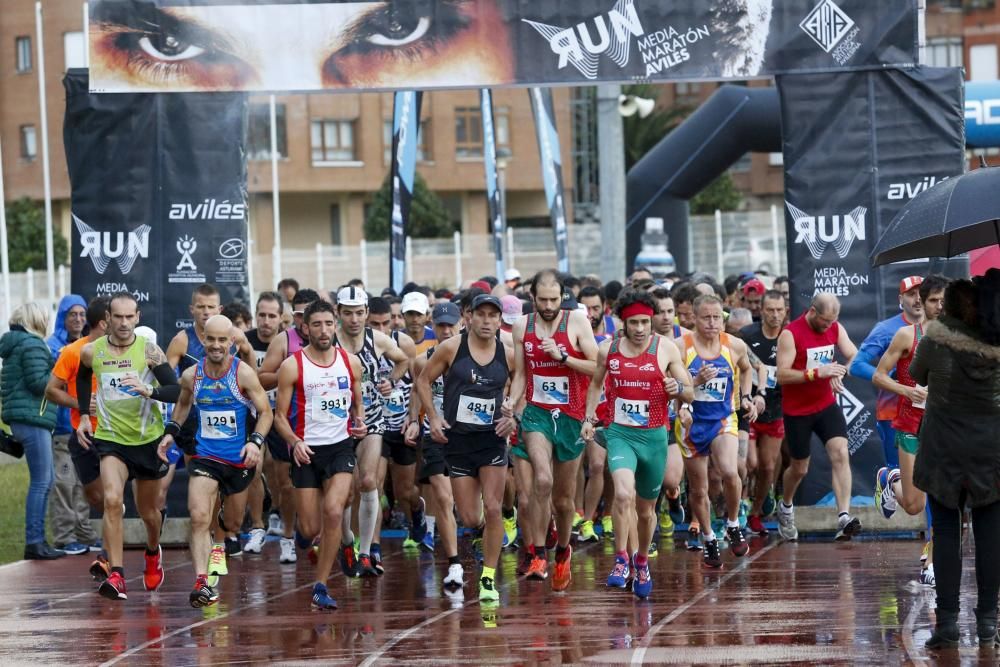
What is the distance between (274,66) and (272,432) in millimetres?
3220

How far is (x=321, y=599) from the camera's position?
11.4 meters

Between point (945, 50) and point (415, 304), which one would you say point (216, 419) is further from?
point (945, 50)

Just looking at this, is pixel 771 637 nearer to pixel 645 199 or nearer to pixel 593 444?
pixel 593 444

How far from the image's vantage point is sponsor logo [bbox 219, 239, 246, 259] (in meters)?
15.3

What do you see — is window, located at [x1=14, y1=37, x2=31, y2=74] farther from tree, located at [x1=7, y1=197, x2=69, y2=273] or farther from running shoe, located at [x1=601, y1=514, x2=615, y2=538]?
running shoe, located at [x1=601, y1=514, x2=615, y2=538]

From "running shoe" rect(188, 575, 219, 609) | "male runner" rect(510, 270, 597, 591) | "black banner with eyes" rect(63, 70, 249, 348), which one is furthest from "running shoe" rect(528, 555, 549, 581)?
"black banner with eyes" rect(63, 70, 249, 348)

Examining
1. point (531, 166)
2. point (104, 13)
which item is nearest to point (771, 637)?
point (104, 13)

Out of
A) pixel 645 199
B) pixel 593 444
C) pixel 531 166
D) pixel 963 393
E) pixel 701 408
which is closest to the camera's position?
pixel 963 393

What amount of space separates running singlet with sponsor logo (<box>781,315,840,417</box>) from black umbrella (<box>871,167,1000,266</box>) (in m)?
3.79

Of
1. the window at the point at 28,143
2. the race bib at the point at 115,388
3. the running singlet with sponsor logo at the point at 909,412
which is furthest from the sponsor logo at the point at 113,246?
the window at the point at 28,143

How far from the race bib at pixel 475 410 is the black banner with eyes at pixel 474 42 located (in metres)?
3.62

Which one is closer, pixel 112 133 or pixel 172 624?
pixel 172 624

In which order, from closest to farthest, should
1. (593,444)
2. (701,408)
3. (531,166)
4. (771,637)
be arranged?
(771,637) < (701,408) < (593,444) < (531,166)

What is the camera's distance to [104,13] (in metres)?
14.9
